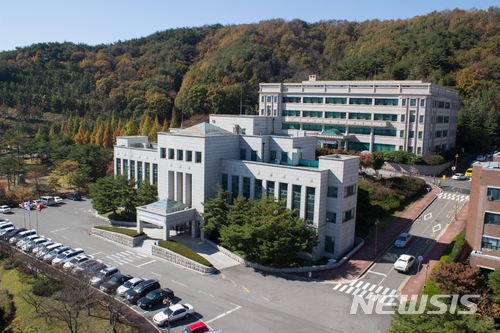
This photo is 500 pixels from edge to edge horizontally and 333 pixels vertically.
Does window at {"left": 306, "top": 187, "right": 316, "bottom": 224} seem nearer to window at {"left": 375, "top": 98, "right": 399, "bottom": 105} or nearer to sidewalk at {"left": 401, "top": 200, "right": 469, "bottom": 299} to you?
sidewalk at {"left": 401, "top": 200, "right": 469, "bottom": 299}

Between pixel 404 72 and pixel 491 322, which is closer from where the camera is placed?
pixel 491 322

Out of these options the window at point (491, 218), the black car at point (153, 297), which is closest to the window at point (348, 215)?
the window at point (491, 218)

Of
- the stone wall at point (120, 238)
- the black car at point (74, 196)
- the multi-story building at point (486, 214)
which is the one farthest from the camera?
the black car at point (74, 196)

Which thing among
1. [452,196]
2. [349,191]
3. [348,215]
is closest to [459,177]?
[452,196]

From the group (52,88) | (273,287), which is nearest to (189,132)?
(273,287)

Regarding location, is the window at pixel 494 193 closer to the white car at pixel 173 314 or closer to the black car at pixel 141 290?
the white car at pixel 173 314

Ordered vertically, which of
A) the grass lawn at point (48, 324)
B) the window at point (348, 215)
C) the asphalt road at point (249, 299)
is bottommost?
the grass lawn at point (48, 324)

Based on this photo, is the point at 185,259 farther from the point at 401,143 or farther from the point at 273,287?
the point at 401,143
